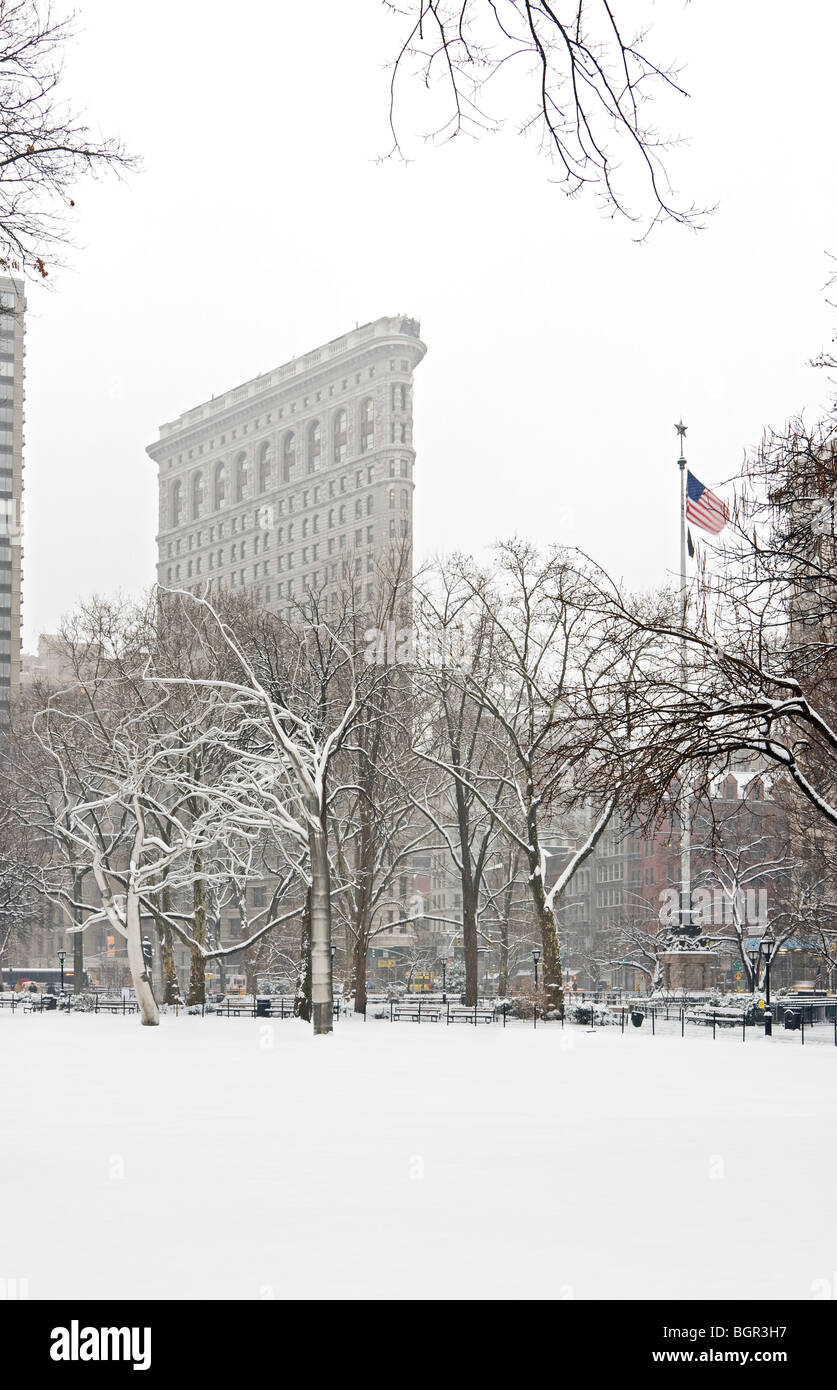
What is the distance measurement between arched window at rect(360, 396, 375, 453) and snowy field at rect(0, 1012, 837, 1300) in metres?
122

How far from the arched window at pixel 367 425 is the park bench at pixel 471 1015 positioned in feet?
326

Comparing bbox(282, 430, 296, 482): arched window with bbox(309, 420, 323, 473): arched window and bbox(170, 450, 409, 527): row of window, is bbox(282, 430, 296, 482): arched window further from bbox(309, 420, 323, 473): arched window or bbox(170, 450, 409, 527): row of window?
bbox(309, 420, 323, 473): arched window

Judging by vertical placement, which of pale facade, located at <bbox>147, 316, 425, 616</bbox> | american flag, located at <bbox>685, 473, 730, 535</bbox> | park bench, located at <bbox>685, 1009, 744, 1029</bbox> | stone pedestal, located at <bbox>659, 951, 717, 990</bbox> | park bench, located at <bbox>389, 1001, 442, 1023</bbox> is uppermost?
pale facade, located at <bbox>147, 316, 425, 616</bbox>

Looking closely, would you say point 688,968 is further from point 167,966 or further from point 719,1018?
point 167,966

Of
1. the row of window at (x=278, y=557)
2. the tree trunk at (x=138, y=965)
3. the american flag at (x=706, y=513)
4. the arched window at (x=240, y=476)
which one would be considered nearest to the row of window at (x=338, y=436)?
the arched window at (x=240, y=476)

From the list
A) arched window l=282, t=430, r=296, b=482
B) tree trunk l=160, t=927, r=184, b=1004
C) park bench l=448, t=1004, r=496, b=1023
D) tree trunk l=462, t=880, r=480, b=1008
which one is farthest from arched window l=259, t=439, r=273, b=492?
park bench l=448, t=1004, r=496, b=1023

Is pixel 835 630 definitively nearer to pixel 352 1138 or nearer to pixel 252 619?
pixel 352 1138

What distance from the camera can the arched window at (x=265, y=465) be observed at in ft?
515

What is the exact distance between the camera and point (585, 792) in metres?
14.8

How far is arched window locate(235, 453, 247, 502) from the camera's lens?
161 meters

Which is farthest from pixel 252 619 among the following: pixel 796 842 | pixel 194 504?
pixel 194 504

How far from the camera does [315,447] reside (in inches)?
5965

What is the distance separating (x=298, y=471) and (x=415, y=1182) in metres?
143

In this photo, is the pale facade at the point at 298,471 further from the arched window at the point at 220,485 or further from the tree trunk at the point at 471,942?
the tree trunk at the point at 471,942
